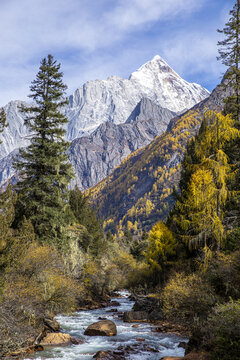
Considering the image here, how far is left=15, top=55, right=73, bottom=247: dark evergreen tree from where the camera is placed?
861 inches

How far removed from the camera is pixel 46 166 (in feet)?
74.7

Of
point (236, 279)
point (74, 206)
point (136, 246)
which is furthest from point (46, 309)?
point (136, 246)

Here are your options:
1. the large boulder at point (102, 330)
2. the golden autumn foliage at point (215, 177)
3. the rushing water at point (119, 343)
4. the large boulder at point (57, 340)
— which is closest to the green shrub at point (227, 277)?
the golden autumn foliage at point (215, 177)

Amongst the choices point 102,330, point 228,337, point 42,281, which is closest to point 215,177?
point 228,337

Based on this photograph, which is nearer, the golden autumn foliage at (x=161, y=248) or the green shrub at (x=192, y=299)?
the green shrub at (x=192, y=299)

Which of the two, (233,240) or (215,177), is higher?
(215,177)

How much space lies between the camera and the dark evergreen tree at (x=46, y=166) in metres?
21.9

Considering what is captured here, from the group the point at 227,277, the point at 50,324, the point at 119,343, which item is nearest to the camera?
the point at 227,277

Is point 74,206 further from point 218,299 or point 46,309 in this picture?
point 218,299

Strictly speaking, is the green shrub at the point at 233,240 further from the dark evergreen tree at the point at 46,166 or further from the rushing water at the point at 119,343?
the dark evergreen tree at the point at 46,166

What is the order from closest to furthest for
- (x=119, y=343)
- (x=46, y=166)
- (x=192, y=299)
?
(x=192, y=299) < (x=119, y=343) < (x=46, y=166)

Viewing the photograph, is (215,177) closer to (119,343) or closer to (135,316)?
(119,343)

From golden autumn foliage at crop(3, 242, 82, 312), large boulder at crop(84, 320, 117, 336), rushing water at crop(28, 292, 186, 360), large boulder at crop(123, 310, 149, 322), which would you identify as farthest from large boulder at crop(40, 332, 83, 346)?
large boulder at crop(123, 310, 149, 322)

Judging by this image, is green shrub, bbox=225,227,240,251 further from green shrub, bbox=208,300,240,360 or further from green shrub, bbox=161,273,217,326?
green shrub, bbox=208,300,240,360
